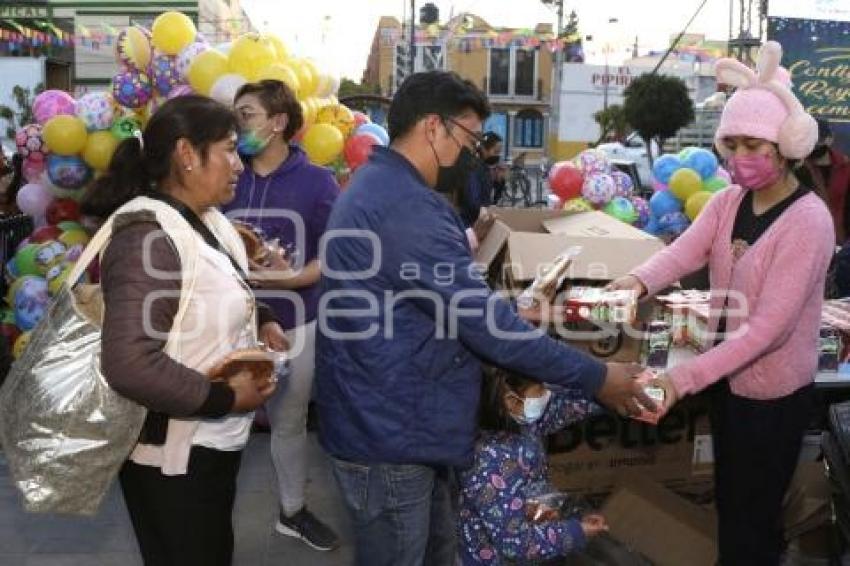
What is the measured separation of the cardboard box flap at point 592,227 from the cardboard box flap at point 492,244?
0.78 feet

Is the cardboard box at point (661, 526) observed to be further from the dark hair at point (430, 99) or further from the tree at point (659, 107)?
the tree at point (659, 107)

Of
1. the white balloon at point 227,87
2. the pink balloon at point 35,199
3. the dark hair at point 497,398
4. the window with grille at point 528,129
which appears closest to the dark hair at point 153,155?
the dark hair at point 497,398

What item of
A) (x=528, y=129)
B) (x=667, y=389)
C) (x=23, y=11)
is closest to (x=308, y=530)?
(x=667, y=389)

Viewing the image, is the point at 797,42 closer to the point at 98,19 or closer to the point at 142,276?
the point at 142,276

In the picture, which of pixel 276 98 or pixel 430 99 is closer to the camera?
pixel 430 99

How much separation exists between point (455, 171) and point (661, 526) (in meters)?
1.70

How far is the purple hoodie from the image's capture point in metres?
3.13

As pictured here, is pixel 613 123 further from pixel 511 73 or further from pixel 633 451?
pixel 633 451

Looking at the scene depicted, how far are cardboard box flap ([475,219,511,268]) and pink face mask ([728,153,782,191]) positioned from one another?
79 centimetres

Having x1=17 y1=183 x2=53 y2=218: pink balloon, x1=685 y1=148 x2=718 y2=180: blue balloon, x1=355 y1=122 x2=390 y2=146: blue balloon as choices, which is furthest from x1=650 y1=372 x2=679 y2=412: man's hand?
x1=17 y1=183 x2=53 y2=218: pink balloon

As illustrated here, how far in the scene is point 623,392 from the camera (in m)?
1.97

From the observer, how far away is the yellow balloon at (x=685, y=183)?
18.3ft

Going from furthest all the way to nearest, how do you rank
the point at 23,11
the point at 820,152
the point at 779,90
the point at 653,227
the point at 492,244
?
the point at 23,11, the point at 820,152, the point at 653,227, the point at 492,244, the point at 779,90

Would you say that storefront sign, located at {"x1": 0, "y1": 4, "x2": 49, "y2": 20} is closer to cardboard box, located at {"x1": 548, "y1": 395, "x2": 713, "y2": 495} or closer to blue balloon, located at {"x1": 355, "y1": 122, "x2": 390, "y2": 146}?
blue balloon, located at {"x1": 355, "y1": 122, "x2": 390, "y2": 146}
